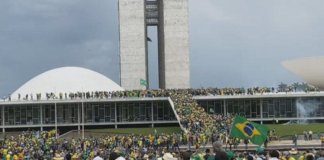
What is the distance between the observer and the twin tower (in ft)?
227

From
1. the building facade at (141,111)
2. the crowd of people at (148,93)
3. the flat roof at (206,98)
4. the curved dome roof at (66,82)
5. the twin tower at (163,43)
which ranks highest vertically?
the twin tower at (163,43)

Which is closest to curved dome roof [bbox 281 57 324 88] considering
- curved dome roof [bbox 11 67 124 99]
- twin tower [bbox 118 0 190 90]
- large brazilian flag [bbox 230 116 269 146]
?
twin tower [bbox 118 0 190 90]

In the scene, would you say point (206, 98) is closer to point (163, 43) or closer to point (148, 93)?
point (148, 93)

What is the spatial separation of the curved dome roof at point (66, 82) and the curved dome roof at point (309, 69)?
2185 centimetres

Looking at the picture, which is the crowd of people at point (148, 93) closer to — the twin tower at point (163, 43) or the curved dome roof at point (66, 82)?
the curved dome roof at point (66, 82)

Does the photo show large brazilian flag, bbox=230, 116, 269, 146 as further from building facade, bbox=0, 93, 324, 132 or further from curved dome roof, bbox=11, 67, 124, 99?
curved dome roof, bbox=11, 67, 124, 99

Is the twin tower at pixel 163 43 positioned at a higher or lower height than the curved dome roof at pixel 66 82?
higher

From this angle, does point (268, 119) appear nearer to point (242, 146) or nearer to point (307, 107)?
point (307, 107)

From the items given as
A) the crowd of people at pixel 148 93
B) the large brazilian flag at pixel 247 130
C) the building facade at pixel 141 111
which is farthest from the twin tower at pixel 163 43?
the large brazilian flag at pixel 247 130

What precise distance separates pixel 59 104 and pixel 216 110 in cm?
1680

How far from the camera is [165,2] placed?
7031cm

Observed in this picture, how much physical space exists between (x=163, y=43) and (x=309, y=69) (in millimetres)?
23648

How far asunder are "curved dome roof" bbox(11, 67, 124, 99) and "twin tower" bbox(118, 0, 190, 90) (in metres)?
5.72

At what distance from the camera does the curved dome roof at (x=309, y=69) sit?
53.8 meters
